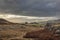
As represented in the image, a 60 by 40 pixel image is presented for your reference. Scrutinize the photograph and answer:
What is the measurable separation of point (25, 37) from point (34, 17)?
68 centimetres

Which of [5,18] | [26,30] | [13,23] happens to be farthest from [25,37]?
[5,18]

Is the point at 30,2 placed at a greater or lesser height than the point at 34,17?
greater

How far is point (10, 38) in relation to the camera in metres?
4.20

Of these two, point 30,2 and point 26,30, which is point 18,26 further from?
point 30,2

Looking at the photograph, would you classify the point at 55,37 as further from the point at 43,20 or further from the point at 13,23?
the point at 13,23

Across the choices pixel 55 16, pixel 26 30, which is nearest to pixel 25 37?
pixel 26 30

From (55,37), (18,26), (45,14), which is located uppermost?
(45,14)

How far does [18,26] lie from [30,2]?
83cm

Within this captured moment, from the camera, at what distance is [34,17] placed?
4586 mm

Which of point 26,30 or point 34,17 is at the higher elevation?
point 34,17

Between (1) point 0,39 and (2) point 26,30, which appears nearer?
(1) point 0,39

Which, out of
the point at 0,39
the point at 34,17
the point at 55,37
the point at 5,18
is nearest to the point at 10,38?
the point at 0,39

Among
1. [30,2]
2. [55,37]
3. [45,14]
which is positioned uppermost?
[30,2]

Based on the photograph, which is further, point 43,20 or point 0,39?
point 43,20
